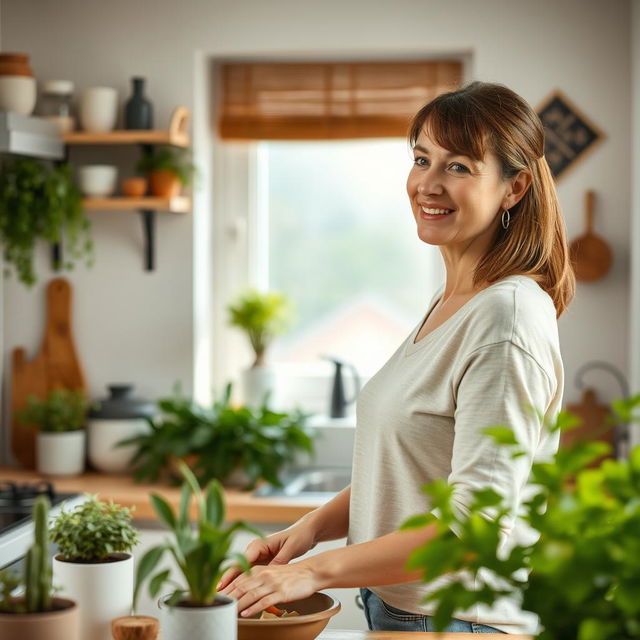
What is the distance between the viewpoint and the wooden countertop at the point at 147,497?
279cm

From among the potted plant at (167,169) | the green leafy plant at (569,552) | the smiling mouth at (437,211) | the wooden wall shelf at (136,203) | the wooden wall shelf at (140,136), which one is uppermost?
the wooden wall shelf at (140,136)

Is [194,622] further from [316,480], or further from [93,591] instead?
[316,480]

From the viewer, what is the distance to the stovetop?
235 centimetres

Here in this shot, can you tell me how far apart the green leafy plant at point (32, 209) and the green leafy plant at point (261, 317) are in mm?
555

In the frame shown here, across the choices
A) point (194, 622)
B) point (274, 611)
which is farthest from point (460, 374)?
point (194, 622)

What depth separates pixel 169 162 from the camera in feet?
10.7

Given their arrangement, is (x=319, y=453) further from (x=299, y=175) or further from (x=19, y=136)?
(x=19, y=136)

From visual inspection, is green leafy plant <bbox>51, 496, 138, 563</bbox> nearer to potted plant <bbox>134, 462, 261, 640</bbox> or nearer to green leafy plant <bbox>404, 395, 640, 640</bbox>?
potted plant <bbox>134, 462, 261, 640</bbox>

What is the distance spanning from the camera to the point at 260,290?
362 centimetres

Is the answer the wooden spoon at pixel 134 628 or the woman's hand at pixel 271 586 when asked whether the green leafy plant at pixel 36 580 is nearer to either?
the wooden spoon at pixel 134 628

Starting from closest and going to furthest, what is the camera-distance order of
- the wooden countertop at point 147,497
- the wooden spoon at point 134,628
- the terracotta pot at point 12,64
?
the wooden spoon at point 134,628 → the wooden countertop at point 147,497 → the terracotta pot at point 12,64

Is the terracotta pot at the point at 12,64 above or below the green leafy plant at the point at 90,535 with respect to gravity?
above

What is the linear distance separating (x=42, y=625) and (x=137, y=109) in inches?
97.6

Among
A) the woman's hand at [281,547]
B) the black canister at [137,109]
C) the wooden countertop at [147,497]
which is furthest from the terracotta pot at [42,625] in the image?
the black canister at [137,109]
